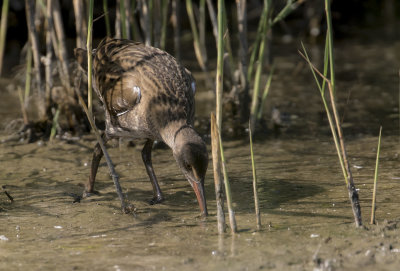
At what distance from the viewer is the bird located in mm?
5773

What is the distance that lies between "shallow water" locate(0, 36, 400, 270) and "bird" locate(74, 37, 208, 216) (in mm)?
426

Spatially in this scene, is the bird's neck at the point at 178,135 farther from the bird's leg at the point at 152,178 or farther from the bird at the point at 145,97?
the bird's leg at the point at 152,178

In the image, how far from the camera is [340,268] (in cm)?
422

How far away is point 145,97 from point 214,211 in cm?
119

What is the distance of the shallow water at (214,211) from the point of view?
4.43m

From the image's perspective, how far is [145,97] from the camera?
594 centimetres

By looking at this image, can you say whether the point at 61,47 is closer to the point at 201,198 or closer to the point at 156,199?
the point at 156,199

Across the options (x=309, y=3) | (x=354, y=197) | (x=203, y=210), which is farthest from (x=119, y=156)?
(x=309, y=3)

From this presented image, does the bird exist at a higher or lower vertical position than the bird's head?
higher

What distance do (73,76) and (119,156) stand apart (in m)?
1.06

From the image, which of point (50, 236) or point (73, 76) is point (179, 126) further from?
point (73, 76)

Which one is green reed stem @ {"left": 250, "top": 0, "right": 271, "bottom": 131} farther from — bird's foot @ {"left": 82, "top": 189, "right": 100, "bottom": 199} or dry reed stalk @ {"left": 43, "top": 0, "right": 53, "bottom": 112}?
dry reed stalk @ {"left": 43, "top": 0, "right": 53, "bottom": 112}

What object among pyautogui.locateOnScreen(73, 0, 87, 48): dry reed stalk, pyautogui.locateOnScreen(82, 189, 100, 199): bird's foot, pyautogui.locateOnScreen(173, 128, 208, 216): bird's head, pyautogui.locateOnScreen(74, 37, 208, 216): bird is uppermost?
pyautogui.locateOnScreen(73, 0, 87, 48): dry reed stalk

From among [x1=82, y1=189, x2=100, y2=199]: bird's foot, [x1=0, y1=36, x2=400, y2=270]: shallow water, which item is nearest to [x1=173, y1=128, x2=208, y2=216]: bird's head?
[x1=0, y1=36, x2=400, y2=270]: shallow water
